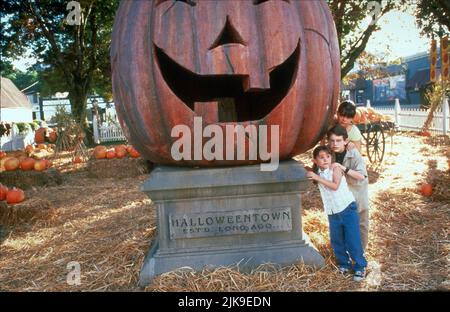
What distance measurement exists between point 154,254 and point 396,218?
2701 millimetres

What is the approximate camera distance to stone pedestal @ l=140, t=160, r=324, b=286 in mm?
2904

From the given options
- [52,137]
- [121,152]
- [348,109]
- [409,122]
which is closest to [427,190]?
[348,109]

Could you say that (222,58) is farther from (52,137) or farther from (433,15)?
(52,137)

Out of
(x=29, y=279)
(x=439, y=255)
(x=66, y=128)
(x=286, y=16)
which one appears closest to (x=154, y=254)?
(x=29, y=279)

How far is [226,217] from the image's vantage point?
2.98 metres

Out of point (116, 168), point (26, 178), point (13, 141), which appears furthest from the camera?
point (13, 141)

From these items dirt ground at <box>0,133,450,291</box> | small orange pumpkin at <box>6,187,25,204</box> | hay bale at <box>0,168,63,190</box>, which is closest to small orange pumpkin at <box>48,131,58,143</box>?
hay bale at <box>0,168,63,190</box>

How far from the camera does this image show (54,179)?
8.12 m

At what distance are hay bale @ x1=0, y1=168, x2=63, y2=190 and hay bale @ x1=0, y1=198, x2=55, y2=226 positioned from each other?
277 cm

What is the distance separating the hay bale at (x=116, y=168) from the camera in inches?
342

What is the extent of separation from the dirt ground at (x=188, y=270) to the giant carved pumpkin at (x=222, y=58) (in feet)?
2.69

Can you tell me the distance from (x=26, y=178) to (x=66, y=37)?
357 inches

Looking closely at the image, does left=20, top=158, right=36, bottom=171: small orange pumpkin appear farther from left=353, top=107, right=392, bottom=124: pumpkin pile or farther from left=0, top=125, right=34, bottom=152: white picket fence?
left=0, top=125, right=34, bottom=152: white picket fence

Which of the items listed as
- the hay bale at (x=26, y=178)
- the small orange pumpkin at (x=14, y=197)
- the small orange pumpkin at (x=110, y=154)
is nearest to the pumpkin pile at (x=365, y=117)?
the small orange pumpkin at (x=110, y=154)
